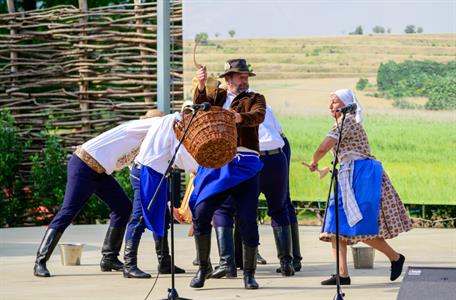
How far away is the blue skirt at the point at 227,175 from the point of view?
31.0 ft

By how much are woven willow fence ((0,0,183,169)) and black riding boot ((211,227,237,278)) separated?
236 inches

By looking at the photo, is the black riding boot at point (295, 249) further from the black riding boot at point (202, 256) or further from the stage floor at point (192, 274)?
the black riding boot at point (202, 256)

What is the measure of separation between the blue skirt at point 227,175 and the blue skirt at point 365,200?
72 centimetres

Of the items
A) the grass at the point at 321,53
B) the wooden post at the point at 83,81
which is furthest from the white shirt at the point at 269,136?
the wooden post at the point at 83,81

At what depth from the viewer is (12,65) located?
55.5ft

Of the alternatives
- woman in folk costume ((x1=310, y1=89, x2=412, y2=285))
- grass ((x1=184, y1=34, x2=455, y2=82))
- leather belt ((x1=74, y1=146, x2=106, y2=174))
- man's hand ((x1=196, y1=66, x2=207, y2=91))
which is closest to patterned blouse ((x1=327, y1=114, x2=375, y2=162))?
woman in folk costume ((x1=310, y1=89, x2=412, y2=285))

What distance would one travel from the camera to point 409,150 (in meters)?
14.7

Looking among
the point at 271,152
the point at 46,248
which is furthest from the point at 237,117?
the point at 46,248

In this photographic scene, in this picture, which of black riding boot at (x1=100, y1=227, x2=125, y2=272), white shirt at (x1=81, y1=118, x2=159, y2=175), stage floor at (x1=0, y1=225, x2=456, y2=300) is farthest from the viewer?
black riding boot at (x1=100, y1=227, x2=125, y2=272)

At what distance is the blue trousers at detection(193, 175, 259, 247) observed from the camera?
9.52 m

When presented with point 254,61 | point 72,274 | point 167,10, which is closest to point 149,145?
point 72,274

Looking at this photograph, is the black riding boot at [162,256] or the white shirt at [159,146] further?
the black riding boot at [162,256]

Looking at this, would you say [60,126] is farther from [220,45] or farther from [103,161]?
[103,161]

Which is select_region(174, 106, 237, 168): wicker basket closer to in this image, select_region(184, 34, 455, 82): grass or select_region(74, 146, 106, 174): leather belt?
select_region(74, 146, 106, 174): leather belt
